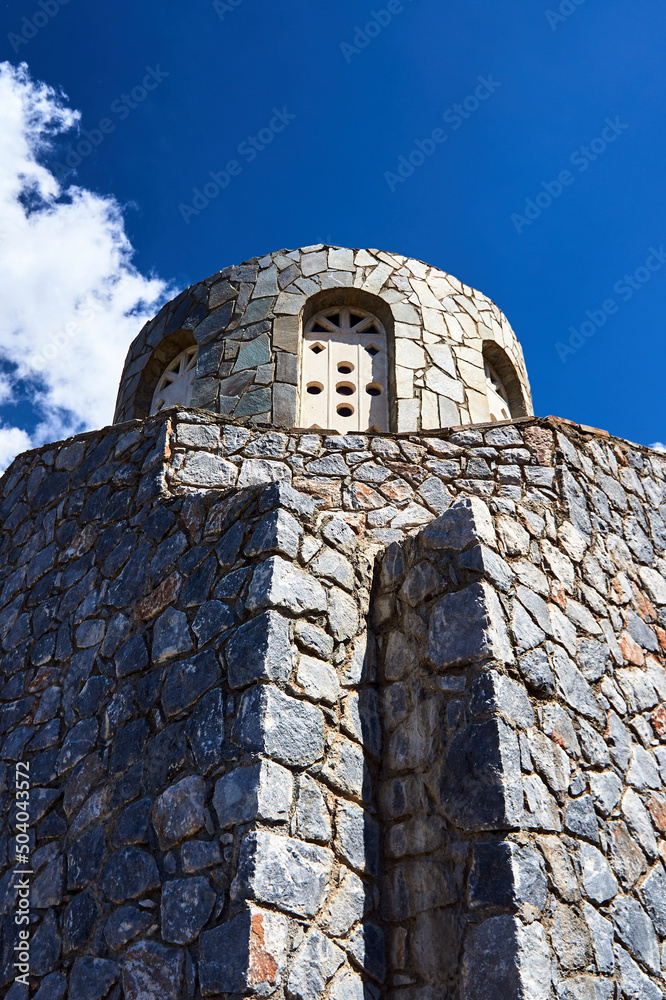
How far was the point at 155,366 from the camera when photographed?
8.73 metres

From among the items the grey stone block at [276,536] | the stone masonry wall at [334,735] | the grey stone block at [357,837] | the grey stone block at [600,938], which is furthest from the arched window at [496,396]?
the grey stone block at [600,938]

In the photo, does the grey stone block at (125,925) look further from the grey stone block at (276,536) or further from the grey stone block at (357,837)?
the grey stone block at (276,536)

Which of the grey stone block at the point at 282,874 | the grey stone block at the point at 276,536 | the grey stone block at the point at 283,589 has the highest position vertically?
the grey stone block at the point at 276,536

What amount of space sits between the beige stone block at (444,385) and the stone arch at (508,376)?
3.19ft

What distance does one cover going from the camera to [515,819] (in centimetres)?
398

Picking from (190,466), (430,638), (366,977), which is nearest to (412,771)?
(430,638)

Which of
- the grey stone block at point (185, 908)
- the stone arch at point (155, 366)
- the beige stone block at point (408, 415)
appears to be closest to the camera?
the grey stone block at point (185, 908)

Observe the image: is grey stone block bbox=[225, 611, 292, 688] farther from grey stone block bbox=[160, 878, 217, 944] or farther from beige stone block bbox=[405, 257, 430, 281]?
beige stone block bbox=[405, 257, 430, 281]

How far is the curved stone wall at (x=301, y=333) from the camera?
24.8 feet

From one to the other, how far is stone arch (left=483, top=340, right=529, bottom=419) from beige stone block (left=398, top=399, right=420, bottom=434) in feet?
4.99

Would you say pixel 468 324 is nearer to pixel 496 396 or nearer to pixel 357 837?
pixel 496 396

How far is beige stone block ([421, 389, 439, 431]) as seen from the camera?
753 centimetres

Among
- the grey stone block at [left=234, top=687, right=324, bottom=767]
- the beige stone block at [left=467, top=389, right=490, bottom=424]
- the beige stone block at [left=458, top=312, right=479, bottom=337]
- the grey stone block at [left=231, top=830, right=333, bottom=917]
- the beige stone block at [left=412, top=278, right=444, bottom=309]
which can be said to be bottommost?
the grey stone block at [left=231, top=830, right=333, bottom=917]

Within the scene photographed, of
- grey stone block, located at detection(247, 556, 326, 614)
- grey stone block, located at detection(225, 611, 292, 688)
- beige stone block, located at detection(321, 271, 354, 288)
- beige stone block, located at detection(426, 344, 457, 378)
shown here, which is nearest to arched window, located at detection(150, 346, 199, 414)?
beige stone block, located at detection(321, 271, 354, 288)
